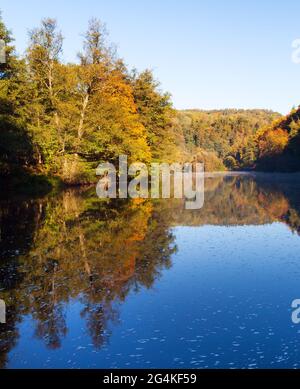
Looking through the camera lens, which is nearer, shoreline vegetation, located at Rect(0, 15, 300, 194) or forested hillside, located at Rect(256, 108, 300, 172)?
shoreline vegetation, located at Rect(0, 15, 300, 194)

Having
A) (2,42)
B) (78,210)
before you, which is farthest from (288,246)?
(2,42)

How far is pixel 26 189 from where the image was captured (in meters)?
33.7

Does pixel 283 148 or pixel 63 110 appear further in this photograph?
pixel 283 148

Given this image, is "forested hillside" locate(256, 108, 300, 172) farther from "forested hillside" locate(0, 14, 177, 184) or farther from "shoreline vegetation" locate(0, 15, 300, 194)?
"forested hillside" locate(0, 14, 177, 184)

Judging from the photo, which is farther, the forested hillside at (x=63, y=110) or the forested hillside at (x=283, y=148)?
the forested hillside at (x=283, y=148)

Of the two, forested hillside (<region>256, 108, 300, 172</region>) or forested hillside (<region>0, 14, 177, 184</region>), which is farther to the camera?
forested hillside (<region>256, 108, 300, 172</region>)

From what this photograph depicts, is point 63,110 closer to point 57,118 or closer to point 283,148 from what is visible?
point 57,118

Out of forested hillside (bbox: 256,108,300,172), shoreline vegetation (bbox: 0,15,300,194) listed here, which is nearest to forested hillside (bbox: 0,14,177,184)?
shoreline vegetation (bbox: 0,15,300,194)

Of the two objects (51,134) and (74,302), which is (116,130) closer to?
(51,134)

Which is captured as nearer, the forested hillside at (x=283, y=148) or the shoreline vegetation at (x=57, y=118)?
the shoreline vegetation at (x=57, y=118)

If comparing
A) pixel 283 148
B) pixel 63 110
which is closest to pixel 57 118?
pixel 63 110

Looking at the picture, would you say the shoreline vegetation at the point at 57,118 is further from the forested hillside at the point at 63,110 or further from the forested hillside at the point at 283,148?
the forested hillside at the point at 283,148

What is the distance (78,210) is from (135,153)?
75.5 ft

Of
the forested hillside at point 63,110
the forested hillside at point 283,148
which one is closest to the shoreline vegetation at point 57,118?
the forested hillside at point 63,110
